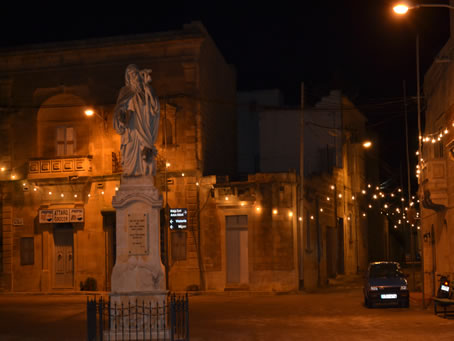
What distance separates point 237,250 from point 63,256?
939 centimetres

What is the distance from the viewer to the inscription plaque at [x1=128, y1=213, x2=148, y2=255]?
15.7m

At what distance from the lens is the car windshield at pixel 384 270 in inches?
964

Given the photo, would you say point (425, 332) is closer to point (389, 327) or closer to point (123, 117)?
point (389, 327)

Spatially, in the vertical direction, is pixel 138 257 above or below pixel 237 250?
above

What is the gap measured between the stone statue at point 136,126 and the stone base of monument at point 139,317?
2942 millimetres

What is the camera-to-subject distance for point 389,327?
1803 centimetres

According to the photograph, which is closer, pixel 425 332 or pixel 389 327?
pixel 425 332

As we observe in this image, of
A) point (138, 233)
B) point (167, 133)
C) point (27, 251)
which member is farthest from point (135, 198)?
point (27, 251)

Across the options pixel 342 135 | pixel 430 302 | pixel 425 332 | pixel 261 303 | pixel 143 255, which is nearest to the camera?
pixel 143 255

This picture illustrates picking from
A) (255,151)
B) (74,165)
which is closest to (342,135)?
(255,151)

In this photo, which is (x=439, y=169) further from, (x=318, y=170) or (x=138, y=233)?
(x=318, y=170)

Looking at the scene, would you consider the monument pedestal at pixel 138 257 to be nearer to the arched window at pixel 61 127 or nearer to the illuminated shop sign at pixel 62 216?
the illuminated shop sign at pixel 62 216

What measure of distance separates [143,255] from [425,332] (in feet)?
23.9

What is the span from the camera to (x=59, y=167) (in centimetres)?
3541
